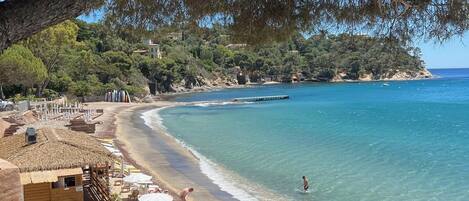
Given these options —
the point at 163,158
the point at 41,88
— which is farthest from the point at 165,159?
the point at 41,88

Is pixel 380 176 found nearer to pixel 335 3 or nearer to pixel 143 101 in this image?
pixel 335 3

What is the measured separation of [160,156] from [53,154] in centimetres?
1138

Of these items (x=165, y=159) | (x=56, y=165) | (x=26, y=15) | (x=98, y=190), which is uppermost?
(x=26, y=15)

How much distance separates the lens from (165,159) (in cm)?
2192

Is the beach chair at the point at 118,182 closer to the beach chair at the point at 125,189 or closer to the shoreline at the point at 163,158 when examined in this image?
the beach chair at the point at 125,189

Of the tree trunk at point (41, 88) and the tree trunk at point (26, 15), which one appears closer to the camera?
the tree trunk at point (26, 15)

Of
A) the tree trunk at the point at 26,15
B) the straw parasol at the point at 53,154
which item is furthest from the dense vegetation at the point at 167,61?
the straw parasol at the point at 53,154

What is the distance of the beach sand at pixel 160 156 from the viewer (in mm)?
16594

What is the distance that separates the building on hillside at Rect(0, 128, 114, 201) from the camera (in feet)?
35.4

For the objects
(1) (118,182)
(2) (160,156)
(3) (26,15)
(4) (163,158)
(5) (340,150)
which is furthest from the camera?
(5) (340,150)

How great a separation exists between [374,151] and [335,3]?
73.7 ft

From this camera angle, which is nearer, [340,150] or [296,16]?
[296,16]

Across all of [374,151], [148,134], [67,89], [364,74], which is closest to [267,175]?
[374,151]

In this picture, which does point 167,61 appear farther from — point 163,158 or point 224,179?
point 224,179
